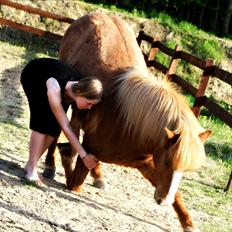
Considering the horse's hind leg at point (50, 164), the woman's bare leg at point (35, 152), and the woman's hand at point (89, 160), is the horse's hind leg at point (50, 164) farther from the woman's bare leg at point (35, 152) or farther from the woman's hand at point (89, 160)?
the woman's hand at point (89, 160)

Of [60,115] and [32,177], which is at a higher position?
[60,115]

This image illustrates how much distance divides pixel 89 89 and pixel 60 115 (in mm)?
341

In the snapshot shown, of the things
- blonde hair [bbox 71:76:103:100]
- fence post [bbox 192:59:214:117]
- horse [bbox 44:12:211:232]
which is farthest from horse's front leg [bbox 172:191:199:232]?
fence post [bbox 192:59:214:117]

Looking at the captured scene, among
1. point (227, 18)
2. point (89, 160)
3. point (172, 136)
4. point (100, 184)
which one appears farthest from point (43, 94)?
point (227, 18)

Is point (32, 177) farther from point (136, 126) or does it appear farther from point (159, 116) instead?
point (159, 116)

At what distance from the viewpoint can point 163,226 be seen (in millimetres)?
4809

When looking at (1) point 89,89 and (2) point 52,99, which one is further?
(2) point 52,99

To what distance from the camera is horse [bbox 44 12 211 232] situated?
4371 millimetres

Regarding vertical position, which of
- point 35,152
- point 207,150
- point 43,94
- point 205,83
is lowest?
point 207,150

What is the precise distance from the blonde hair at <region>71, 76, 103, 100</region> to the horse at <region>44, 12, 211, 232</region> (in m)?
0.26

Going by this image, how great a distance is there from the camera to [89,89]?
15.1 feet

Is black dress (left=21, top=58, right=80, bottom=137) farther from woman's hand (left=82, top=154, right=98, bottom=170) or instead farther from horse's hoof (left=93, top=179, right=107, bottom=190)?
horse's hoof (left=93, top=179, right=107, bottom=190)

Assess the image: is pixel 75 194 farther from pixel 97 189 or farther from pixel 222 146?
pixel 222 146

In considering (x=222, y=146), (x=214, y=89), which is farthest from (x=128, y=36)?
(x=214, y=89)
